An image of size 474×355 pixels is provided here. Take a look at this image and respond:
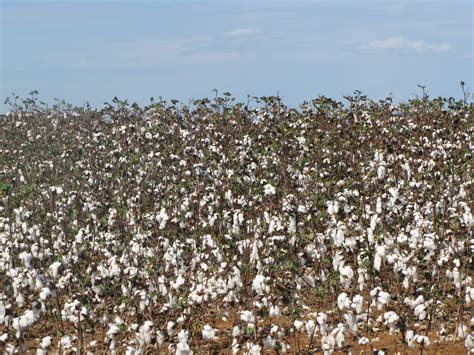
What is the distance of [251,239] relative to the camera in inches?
448

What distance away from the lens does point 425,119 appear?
2200cm

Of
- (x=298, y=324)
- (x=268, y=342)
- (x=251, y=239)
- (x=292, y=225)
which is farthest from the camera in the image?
(x=251, y=239)

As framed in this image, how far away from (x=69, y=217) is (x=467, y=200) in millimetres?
7819

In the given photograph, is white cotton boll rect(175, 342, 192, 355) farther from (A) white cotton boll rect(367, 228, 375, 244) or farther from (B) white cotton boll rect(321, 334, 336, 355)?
(A) white cotton boll rect(367, 228, 375, 244)

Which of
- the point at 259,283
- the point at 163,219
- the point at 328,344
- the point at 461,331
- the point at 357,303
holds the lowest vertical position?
the point at 461,331

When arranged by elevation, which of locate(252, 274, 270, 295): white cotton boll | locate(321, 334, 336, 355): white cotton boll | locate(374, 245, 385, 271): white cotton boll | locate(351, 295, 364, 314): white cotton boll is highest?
locate(374, 245, 385, 271): white cotton boll

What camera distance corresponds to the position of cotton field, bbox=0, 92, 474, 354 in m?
8.74

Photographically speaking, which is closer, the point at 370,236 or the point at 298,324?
the point at 298,324

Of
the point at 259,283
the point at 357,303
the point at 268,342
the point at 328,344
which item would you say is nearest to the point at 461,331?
the point at 328,344

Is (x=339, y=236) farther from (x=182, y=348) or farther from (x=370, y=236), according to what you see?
(x=182, y=348)

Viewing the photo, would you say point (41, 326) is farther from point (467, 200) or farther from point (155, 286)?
point (467, 200)

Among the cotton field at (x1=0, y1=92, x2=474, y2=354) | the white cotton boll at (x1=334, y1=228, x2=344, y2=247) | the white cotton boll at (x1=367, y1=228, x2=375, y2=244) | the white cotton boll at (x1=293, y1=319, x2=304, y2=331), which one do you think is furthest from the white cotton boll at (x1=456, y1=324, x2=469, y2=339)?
the white cotton boll at (x1=293, y1=319, x2=304, y2=331)

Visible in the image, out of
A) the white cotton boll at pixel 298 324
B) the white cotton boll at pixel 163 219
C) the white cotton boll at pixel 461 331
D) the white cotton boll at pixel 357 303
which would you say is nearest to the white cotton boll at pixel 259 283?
the white cotton boll at pixel 298 324

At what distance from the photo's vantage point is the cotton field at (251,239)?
8.74m
